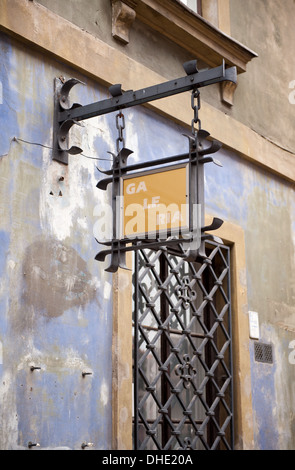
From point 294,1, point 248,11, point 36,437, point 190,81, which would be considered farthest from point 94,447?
point 294,1

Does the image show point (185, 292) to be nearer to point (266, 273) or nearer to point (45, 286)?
point (266, 273)

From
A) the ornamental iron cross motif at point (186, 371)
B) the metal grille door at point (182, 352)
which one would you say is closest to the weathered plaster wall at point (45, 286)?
the metal grille door at point (182, 352)

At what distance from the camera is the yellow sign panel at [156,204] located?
455 centimetres

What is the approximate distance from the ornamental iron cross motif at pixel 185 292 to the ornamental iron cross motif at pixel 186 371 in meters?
0.43

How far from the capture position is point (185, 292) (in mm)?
6430

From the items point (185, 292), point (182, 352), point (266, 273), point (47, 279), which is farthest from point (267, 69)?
point (47, 279)

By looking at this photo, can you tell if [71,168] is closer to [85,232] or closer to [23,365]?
[85,232]

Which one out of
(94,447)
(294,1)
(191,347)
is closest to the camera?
(94,447)

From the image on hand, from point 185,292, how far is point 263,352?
1.17 meters

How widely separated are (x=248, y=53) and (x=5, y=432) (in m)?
4.29

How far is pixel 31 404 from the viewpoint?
15.6ft

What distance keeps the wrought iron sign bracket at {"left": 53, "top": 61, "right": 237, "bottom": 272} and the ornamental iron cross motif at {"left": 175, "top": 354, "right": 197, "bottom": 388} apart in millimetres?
1631

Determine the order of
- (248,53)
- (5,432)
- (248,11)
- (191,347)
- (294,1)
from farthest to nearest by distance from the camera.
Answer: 1. (294,1)
2. (248,11)
3. (248,53)
4. (191,347)
5. (5,432)

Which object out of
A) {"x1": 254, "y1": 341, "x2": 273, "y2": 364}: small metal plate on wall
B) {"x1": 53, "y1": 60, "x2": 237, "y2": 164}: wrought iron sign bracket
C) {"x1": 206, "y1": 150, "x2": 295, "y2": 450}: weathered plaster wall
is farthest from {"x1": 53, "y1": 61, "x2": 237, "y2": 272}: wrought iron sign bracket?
{"x1": 254, "y1": 341, "x2": 273, "y2": 364}: small metal plate on wall
